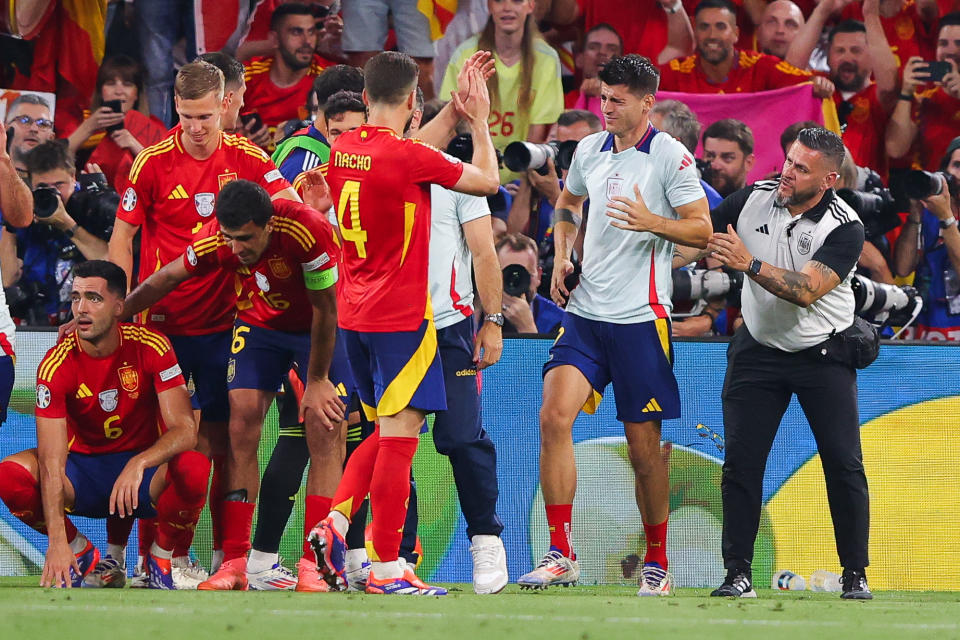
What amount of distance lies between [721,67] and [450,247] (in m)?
4.16

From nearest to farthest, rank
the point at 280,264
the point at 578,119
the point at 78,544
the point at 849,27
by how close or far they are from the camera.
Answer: the point at 280,264, the point at 78,544, the point at 578,119, the point at 849,27

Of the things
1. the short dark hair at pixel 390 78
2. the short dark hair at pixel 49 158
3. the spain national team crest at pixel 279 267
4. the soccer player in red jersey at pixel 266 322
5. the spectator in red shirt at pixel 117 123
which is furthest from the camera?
the spectator in red shirt at pixel 117 123

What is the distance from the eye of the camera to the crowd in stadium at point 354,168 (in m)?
5.56

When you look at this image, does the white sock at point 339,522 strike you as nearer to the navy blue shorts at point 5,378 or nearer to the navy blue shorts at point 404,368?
the navy blue shorts at point 404,368

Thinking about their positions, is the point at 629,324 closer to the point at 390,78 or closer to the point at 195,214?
the point at 390,78

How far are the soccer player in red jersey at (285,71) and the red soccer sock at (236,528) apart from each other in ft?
12.9

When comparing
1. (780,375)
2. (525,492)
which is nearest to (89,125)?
(525,492)

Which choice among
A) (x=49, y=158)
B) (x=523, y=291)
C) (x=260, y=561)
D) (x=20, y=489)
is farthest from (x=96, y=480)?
(x=49, y=158)

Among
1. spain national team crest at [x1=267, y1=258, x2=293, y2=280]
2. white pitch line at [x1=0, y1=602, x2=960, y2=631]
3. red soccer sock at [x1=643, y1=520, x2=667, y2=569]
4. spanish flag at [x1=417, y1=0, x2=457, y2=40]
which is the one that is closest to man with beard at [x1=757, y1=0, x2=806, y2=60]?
spanish flag at [x1=417, y1=0, x2=457, y2=40]

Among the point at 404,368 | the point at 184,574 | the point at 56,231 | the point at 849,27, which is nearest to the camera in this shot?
the point at 404,368

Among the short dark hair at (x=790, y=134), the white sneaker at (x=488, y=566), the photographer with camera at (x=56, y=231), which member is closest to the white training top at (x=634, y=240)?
the white sneaker at (x=488, y=566)

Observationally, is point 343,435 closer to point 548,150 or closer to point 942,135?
point 548,150

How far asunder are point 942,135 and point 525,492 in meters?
4.41

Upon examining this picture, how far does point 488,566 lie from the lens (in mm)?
5504
